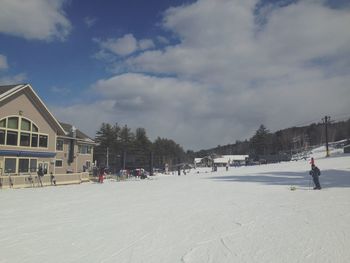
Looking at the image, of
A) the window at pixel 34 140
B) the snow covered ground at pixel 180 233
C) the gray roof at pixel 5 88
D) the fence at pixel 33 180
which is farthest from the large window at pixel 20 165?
the snow covered ground at pixel 180 233

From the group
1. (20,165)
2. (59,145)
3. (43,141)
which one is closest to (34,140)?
(43,141)

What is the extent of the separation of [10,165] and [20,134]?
3081 mm

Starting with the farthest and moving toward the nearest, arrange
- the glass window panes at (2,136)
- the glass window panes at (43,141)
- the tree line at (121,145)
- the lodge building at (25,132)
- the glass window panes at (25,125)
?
the tree line at (121,145), the glass window panes at (43,141), the glass window panes at (25,125), the lodge building at (25,132), the glass window panes at (2,136)

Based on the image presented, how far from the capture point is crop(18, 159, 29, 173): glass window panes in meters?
33.6

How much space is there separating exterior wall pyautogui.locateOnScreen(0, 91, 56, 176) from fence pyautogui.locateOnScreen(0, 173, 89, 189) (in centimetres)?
377

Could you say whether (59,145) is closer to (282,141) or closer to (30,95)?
(30,95)

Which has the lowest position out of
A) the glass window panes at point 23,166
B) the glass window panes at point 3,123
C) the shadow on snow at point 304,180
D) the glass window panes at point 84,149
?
the shadow on snow at point 304,180

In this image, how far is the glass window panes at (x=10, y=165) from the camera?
105 ft

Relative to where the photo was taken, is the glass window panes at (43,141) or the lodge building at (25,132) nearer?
the lodge building at (25,132)

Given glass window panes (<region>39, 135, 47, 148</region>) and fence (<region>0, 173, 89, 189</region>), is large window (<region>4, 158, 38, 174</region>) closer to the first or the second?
glass window panes (<region>39, 135, 47, 148</region>)

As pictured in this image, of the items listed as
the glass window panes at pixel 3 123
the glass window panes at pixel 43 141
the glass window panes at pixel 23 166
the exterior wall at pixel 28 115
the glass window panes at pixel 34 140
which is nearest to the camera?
the glass window panes at pixel 3 123

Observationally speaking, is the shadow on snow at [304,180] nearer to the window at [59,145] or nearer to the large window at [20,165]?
the large window at [20,165]

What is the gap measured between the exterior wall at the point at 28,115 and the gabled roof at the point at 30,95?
44 cm

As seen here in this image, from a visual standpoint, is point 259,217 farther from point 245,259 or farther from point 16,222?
point 16,222
